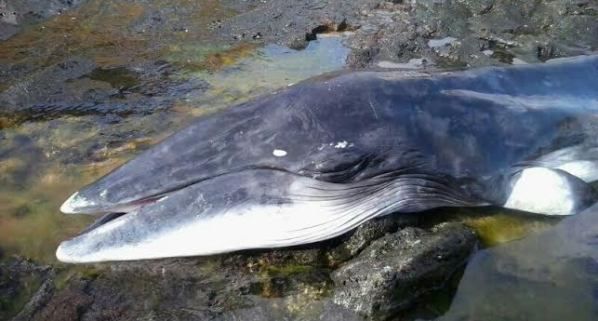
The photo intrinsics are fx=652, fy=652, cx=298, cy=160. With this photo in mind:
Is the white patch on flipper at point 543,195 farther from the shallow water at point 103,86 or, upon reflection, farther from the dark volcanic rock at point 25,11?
the dark volcanic rock at point 25,11

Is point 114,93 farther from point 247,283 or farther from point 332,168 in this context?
point 247,283

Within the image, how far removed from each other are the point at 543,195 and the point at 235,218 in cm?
239

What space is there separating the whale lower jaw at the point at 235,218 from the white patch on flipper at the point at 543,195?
41.8 inches

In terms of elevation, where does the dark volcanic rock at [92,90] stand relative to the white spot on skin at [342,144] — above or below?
below

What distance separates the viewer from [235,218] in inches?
173

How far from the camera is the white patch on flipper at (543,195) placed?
196 inches

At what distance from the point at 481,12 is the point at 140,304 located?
612 cm

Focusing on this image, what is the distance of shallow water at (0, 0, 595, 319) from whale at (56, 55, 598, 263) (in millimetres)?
353

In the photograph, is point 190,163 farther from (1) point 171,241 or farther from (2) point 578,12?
(2) point 578,12

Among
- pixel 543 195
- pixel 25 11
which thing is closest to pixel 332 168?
pixel 543 195

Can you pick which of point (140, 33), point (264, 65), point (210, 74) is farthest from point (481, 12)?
point (140, 33)

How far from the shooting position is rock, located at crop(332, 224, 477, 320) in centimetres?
397

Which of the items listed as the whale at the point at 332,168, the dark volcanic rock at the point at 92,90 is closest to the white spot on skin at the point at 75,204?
the whale at the point at 332,168

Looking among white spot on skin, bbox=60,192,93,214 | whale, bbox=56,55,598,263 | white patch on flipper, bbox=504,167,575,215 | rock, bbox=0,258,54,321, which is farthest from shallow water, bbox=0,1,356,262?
white patch on flipper, bbox=504,167,575,215
